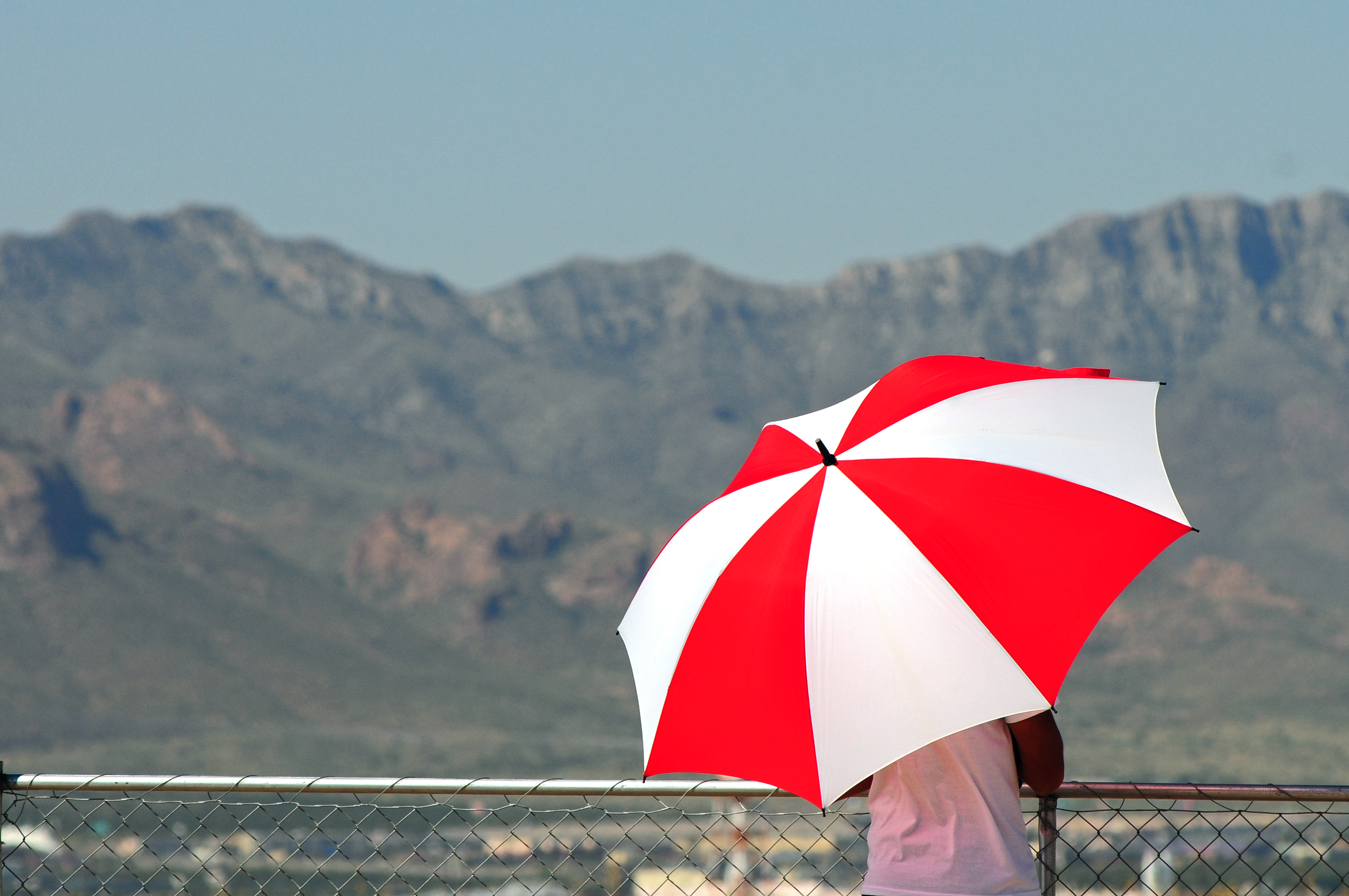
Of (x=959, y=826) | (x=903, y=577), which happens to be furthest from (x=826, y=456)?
(x=959, y=826)

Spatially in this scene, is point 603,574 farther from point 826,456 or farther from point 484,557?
point 826,456

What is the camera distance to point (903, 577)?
4039mm

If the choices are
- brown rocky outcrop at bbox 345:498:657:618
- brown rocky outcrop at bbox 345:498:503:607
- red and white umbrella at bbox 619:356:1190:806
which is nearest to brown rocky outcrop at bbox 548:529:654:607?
brown rocky outcrop at bbox 345:498:657:618

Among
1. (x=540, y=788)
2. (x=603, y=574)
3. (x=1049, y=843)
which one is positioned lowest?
(x=603, y=574)

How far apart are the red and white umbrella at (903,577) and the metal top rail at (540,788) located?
0.41 m

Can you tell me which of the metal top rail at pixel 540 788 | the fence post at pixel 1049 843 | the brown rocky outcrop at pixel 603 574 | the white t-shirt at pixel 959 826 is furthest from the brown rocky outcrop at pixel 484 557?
the white t-shirt at pixel 959 826

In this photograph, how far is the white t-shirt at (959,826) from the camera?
13.8ft

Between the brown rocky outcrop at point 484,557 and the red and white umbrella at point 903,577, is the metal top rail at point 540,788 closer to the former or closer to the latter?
the red and white umbrella at point 903,577

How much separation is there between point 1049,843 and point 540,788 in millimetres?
1546

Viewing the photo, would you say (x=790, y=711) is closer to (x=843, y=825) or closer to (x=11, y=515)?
(x=843, y=825)

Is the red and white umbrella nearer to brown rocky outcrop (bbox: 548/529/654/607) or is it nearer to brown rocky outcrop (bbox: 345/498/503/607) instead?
brown rocky outcrop (bbox: 548/529/654/607)

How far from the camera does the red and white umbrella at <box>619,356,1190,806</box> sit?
397cm

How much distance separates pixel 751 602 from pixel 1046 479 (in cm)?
83

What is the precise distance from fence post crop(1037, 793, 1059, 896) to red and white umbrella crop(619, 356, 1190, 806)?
3.13 feet
